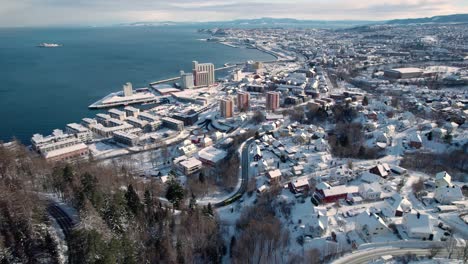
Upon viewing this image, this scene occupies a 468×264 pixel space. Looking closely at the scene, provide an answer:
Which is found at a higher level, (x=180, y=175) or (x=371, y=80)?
(x=371, y=80)

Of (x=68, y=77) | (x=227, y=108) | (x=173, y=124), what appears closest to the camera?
(x=173, y=124)

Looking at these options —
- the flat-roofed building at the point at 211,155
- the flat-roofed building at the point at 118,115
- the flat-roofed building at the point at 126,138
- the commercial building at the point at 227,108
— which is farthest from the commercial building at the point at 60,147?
the commercial building at the point at 227,108

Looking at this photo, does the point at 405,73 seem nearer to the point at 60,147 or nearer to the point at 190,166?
the point at 190,166

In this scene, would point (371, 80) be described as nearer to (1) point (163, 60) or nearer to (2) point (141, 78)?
(2) point (141, 78)

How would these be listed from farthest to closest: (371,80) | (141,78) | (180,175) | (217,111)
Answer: (141,78) < (371,80) < (217,111) < (180,175)

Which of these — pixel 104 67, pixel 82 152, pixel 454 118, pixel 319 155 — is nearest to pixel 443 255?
pixel 319 155

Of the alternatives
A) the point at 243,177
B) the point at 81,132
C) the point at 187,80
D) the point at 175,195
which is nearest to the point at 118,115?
the point at 81,132
